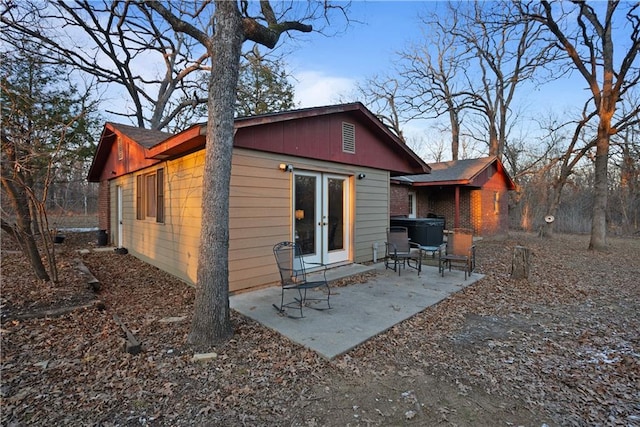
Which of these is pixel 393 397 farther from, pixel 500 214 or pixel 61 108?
pixel 500 214

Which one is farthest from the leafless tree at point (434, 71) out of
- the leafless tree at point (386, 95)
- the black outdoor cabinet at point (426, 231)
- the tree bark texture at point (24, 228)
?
the tree bark texture at point (24, 228)

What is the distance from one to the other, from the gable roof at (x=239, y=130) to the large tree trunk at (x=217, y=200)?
4.30 ft

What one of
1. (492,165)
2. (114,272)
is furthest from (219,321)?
(492,165)

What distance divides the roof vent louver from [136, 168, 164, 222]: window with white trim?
13.6 ft

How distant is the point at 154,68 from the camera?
53.4 feet

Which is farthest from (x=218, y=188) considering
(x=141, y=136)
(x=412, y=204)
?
(x=412, y=204)

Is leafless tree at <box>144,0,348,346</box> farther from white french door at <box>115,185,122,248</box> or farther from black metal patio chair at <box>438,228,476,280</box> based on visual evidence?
white french door at <box>115,185,122,248</box>

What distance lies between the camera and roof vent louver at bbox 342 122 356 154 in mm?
7008

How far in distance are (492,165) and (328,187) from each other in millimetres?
11427

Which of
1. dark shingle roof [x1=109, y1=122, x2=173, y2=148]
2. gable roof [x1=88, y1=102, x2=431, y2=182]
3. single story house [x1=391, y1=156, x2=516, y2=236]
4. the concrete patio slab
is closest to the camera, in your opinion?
the concrete patio slab

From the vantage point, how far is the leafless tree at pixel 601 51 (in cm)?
975

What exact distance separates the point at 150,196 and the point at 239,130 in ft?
13.5

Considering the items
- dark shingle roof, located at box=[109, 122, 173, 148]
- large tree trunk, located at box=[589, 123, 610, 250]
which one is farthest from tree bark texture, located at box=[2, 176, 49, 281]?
large tree trunk, located at box=[589, 123, 610, 250]

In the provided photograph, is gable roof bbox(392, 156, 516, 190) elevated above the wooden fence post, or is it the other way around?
gable roof bbox(392, 156, 516, 190)
